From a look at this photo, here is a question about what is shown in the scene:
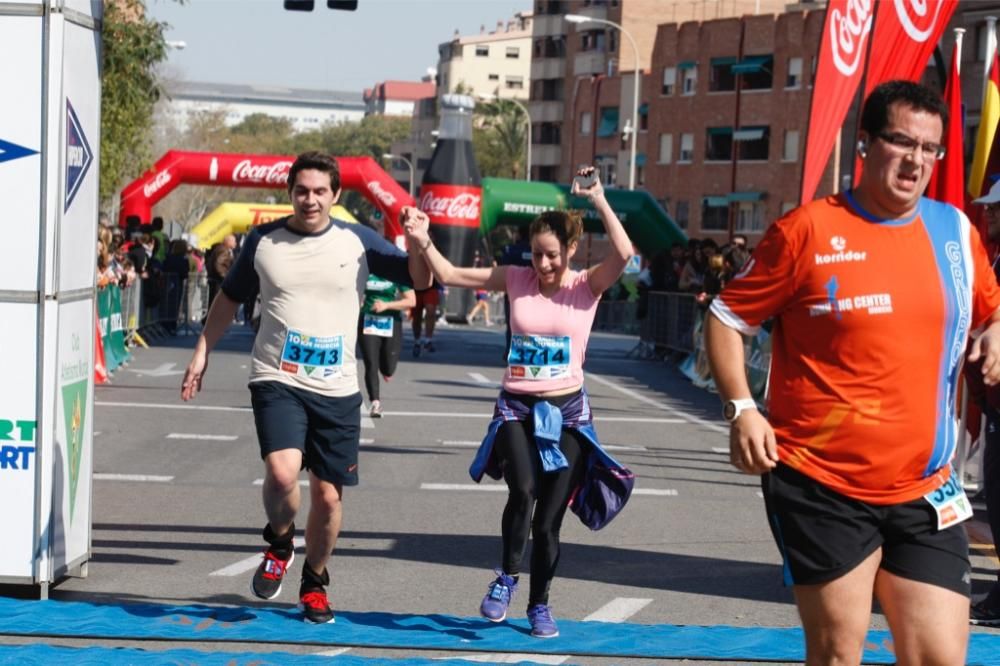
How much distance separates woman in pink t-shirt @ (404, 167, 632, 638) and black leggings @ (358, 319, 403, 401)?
27.0 ft

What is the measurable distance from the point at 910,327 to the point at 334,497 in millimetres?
3512

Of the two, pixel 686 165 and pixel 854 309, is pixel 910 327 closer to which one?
pixel 854 309

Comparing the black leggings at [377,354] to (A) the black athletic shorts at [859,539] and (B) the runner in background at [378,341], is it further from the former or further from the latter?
(A) the black athletic shorts at [859,539]

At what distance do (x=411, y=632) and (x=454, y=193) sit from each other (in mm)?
32574

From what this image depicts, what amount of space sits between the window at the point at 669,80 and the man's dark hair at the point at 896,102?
81.7m

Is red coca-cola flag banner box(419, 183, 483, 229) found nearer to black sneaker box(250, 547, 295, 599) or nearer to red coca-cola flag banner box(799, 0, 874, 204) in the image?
red coca-cola flag banner box(799, 0, 874, 204)

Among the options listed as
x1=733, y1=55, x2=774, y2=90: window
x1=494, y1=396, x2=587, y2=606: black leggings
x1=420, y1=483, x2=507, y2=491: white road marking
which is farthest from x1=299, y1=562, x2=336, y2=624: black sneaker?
x1=733, y1=55, x2=774, y2=90: window

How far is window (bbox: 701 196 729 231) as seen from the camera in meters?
82.2

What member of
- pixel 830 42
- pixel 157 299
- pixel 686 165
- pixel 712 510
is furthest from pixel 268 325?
pixel 686 165

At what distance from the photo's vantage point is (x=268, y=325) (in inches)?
304

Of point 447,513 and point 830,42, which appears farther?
point 830,42

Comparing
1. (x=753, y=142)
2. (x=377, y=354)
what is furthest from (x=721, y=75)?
(x=377, y=354)

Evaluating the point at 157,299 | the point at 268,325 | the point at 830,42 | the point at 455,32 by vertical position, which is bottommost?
the point at 157,299

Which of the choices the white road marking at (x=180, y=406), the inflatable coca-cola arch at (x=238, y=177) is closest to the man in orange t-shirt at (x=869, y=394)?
the white road marking at (x=180, y=406)
